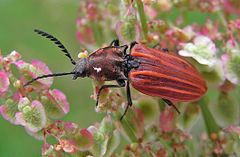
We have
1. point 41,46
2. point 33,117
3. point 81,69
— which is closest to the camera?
point 33,117

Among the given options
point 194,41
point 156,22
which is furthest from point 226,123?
point 156,22

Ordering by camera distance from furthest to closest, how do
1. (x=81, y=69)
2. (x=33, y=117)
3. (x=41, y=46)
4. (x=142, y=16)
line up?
1. (x=41, y=46)
2. (x=81, y=69)
3. (x=142, y=16)
4. (x=33, y=117)

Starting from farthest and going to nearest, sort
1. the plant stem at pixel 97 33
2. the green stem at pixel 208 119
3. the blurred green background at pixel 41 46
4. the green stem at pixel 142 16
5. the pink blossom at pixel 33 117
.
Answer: the blurred green background at pixel 41 46 < the plant stem at pixel 97 33 < the green stem at pixel 208 119 < the green stem at pixel 142 16 < the pink blossom at pixel 33 117

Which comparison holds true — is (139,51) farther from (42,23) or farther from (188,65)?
(42,23)

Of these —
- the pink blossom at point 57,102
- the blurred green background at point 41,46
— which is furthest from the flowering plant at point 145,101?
the blurred green background at point 41,46

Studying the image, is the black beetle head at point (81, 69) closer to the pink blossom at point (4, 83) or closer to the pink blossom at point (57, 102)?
the pink blossom at point (57, 102)

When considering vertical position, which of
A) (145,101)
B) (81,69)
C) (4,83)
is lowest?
(145,101)

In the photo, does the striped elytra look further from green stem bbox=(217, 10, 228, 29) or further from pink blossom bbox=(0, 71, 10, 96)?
pink blossom bbox=(0, 71, 10, 96)

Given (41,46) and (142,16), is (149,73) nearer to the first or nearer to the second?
(142,16)

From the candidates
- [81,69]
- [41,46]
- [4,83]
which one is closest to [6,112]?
[4,83]
